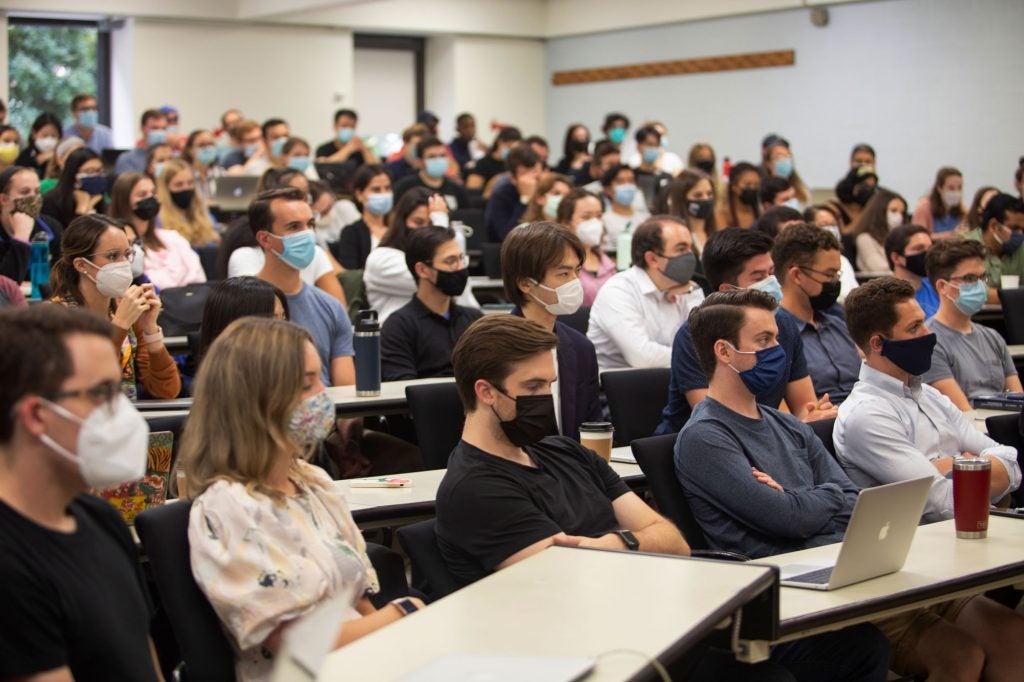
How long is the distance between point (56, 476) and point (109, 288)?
2441 mm

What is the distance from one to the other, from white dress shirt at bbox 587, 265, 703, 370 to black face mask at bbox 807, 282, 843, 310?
55 centimetres

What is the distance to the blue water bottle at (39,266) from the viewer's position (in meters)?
5.92

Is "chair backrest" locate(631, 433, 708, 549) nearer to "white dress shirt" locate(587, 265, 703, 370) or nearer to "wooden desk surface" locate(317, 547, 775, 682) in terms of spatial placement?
"wooden desk surface" locate(317, 547, 775, 682)

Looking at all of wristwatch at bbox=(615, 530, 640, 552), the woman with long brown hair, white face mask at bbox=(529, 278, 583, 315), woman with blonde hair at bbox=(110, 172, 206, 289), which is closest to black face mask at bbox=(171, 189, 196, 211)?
woman with blonde hair at bbox=(110, 172, 206, 289)

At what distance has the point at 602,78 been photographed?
50.3ft

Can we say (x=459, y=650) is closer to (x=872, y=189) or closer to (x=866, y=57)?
(x=872, y=189)

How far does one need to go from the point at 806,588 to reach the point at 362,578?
894 mm

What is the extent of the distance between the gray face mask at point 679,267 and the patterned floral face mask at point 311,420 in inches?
110

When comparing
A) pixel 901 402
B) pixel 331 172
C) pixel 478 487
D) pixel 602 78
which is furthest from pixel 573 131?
pixel 478 487

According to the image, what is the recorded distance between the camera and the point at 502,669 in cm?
196

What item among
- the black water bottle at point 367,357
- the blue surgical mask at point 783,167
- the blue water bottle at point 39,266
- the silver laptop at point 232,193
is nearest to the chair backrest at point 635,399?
the black water bottle at point 367,357

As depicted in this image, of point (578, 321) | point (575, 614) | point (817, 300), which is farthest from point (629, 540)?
point (578, 321)

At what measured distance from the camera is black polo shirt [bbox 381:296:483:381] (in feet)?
16.4

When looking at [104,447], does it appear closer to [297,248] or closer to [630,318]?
[297,248]
